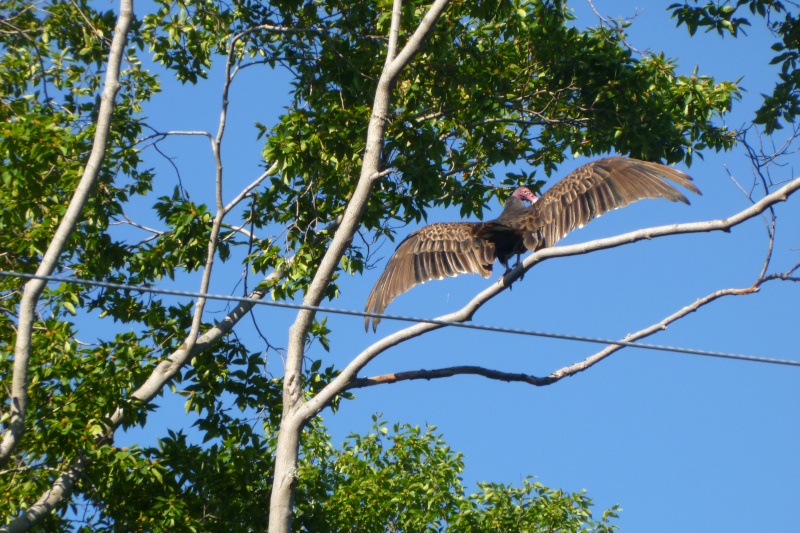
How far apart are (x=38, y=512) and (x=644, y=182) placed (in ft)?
13.7

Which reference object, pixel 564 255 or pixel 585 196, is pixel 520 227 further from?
pixel 564 255

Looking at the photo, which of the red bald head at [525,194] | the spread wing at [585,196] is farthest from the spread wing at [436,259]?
the red bald head at [525,194]

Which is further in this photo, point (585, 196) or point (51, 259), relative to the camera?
point (585, 196)

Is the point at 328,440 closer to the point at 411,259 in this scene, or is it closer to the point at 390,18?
the point at 411,259

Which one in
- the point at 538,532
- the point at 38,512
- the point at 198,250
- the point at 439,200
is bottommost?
the point at 38,512

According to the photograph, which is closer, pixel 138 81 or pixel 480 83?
pixel 480 83

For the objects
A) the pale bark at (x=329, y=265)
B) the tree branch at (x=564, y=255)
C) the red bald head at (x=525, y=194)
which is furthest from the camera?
the red bald head at (x=525, y=194)

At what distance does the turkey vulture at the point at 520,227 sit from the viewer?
6.31m

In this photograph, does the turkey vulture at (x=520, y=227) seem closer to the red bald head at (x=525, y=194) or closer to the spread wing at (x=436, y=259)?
the spread wing at (x=436, y=259)

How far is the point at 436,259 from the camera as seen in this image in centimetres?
709

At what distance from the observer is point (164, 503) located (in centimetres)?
695

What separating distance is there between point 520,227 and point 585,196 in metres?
0.48

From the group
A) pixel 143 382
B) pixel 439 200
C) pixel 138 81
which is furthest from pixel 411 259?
pixel 138 81

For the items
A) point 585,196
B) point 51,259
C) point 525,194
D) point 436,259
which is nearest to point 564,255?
point 585,196
